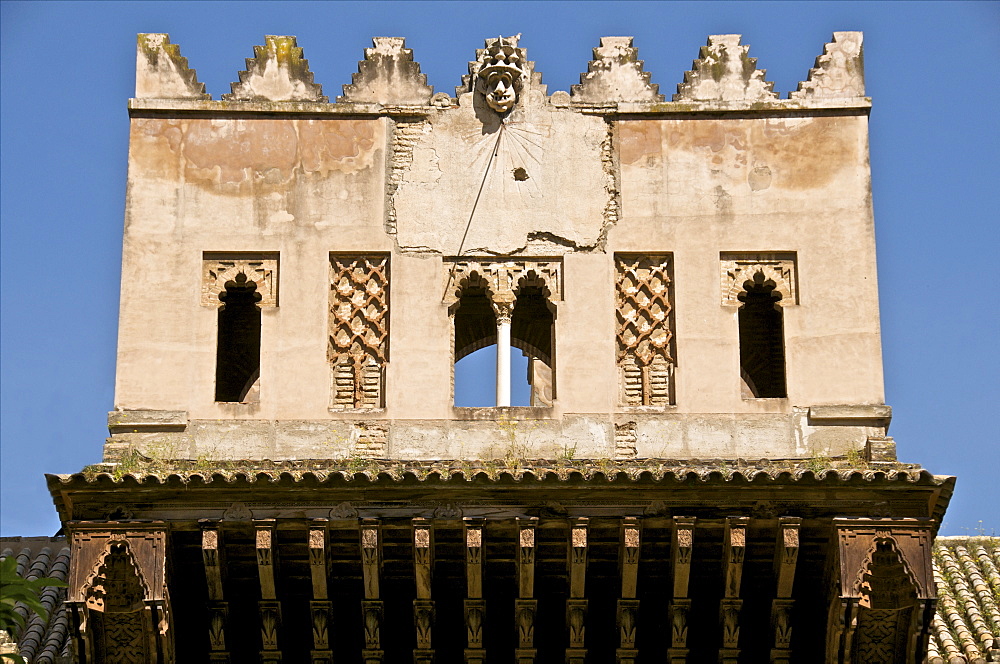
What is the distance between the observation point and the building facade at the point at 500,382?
17234 millimetres

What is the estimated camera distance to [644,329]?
62.7 ft

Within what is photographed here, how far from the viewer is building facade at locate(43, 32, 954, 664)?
679 inches

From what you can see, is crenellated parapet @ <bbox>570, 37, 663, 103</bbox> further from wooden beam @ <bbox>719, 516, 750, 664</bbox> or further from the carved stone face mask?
wooden beam @ <bbox>719, 516, 750, 664</bbox>

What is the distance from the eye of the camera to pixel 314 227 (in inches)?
764

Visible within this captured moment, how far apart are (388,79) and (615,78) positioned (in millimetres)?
2026

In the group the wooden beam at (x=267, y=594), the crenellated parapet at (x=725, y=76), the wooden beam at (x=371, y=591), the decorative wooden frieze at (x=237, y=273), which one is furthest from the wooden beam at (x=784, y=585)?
the decorative wooden frieze at (x=237, y=273)

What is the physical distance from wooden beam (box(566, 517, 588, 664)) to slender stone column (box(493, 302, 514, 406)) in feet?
6.16

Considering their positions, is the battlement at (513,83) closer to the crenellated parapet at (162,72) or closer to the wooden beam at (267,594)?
the crenellated parapet at (162,72)

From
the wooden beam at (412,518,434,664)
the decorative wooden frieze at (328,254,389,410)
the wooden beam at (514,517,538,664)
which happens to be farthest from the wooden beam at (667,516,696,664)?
the decorative wooden frieze at (328,254,389,410)

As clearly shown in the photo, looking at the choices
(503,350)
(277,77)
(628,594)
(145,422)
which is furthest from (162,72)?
(628,594)

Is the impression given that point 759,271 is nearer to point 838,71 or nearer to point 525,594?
point 838,71

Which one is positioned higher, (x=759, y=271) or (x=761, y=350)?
(x=759, y=271)

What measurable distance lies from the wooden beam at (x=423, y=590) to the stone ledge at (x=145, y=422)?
8.43 feet

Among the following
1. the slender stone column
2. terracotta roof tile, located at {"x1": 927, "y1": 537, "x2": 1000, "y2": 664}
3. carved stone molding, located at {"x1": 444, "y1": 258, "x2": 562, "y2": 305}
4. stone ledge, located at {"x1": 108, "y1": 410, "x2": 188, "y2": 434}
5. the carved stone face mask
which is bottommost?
terracotta roof tile, located at {"x1": 927, "y1": 537, "x2": 1000, "y2": 664}
